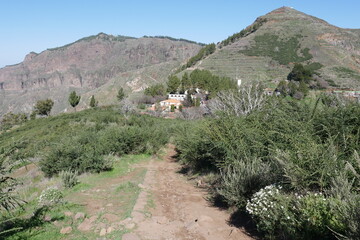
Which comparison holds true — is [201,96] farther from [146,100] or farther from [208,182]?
[208,182]

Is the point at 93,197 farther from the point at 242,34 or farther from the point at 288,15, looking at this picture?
the point at 288,15

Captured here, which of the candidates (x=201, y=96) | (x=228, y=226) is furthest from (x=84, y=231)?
(x=201, y=96)

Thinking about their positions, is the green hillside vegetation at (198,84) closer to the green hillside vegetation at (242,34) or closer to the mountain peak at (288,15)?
the green hillside vegetation at (242,34)

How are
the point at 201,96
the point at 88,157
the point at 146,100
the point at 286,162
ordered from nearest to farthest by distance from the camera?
1. the point at 286,162
2. the point at 88,157
3. the point at 201,96
4. the point at 146,100

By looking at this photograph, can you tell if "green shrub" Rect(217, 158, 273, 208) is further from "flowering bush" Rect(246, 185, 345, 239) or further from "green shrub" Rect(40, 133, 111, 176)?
"green shrub" Rect(40, 133, 111, 176)

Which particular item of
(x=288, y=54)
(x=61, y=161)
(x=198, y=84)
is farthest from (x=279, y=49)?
(x=61, y=161)

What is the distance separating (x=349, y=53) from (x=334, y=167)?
3657 inches

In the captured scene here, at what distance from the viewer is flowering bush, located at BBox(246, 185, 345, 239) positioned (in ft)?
15.0

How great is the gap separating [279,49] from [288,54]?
5.10 m

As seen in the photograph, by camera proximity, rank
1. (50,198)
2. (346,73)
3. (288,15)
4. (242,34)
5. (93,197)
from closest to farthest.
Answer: (50,198) < (93,197) < (346,73) < (242,34) < (288,15)

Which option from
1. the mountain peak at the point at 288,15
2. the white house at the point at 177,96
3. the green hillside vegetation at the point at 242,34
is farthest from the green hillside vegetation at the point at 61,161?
the mountain peak at the point at 288,15

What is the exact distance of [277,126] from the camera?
9.14m

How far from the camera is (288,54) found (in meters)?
83.5

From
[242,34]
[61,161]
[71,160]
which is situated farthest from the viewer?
[242,34]
